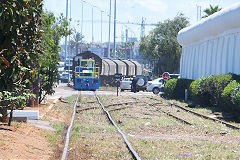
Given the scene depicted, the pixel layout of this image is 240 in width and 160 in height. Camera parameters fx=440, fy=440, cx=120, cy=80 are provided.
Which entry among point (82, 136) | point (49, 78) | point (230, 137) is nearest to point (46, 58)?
point (49, 78)

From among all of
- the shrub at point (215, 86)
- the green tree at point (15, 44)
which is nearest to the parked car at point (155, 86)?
the shrub at point (215, 86)

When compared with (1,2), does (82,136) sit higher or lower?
lower

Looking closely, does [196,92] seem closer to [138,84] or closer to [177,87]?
[177,87]

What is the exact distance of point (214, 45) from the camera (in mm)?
28531

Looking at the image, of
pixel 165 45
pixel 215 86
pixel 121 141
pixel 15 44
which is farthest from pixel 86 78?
pixel 15 44

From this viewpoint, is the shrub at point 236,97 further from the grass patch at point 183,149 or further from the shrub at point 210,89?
the grass patch at point 183,149

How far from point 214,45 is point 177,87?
615 centimetres

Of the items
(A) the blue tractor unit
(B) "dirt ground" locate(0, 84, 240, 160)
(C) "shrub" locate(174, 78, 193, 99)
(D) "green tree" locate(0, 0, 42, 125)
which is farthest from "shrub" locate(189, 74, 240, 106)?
(A) the blue tractor unit

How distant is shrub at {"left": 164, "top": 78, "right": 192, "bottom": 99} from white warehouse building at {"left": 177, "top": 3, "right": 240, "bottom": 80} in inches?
42.2

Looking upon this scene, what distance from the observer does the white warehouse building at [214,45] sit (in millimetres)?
24112

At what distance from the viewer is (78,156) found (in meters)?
10.4

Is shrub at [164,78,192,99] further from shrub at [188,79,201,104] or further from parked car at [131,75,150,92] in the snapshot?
parked car at [131,75,150,92]

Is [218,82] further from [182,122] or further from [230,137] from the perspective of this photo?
[230,137]

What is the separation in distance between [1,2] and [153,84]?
1430 inches
